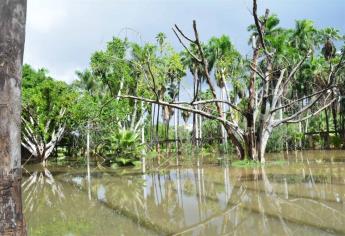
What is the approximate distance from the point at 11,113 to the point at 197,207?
557 cm

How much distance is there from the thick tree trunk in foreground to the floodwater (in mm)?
3300

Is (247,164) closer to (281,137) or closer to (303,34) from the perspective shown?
(281,137)

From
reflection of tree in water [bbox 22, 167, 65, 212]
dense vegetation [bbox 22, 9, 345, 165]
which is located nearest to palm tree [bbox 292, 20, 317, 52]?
dense vegetation [bbox 22, 9, 345, 165]

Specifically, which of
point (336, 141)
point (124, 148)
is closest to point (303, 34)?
point (336, 141)

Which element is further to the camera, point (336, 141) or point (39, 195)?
point (336, 141)

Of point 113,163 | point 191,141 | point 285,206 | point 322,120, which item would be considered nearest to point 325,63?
point 322,120

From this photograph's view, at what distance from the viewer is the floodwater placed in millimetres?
6070

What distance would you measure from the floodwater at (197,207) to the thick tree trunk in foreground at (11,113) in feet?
10.8

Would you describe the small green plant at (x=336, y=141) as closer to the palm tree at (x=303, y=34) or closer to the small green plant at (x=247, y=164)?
the palm tree at (x=303, y=34)

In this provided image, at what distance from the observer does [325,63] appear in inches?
1500

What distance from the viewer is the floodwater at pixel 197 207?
607 cm

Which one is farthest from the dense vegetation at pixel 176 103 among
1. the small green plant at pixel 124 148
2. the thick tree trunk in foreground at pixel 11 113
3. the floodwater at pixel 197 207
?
the thick tree trunk in foreground at pixel 11 113

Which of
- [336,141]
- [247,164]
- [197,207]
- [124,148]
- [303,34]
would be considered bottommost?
[197,207]

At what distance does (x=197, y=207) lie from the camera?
8.00 metres
